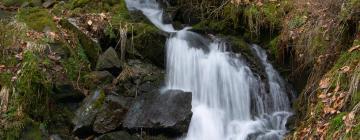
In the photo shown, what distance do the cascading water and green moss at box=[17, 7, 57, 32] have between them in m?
2.29

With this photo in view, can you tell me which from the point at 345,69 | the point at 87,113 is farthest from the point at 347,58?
the point at 87,113

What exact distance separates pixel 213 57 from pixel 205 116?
1.64 meters

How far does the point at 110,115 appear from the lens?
6.62 m

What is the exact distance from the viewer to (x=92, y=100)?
6.81 meters

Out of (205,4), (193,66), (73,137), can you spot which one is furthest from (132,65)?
(205,4)

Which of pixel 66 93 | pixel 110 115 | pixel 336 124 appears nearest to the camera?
pixel 336 124

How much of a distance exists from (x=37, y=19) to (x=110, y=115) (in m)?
2.92

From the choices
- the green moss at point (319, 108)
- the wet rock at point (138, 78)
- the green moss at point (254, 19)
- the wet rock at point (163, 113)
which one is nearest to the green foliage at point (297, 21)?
the green moss at point (254, 19)

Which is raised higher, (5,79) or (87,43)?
(87,43)

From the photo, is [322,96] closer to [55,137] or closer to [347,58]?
[347,58]

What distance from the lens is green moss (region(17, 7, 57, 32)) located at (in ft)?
26.3

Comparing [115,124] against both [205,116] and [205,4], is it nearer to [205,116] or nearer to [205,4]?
[205,116]

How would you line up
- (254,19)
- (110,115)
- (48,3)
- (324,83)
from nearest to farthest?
(324,83) → (110,115) → (254,19) → (48,3)

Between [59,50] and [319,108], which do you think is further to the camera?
[59,50]
